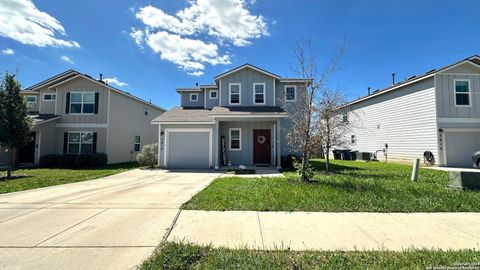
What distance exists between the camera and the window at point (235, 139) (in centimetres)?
1650

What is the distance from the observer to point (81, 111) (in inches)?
725

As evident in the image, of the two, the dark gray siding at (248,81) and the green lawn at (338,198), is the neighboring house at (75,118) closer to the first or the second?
the dark gray siding at (248,81)

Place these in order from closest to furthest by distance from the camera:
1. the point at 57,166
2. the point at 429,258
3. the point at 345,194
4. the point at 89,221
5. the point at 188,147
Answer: the point at 429,258 < the point at 89,221 < the point at 345,194 < the point at 188,147 < the point at 57,166

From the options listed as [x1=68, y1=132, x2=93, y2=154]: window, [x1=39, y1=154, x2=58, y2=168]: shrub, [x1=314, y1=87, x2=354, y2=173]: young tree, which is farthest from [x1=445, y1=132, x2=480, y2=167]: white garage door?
[x1=39, y1=154, x2=58, y2=168]: shrub

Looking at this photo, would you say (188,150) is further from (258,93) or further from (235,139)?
(258,93)

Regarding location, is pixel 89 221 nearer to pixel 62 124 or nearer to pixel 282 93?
pixel 282 93

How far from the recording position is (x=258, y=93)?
17.2 m

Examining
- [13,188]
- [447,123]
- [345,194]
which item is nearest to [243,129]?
[345,194]

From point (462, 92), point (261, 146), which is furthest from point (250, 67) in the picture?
point (462, 92)

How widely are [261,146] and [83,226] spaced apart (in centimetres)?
1252

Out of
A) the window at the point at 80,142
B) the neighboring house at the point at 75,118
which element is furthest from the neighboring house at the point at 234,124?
the window at the point at 80,142

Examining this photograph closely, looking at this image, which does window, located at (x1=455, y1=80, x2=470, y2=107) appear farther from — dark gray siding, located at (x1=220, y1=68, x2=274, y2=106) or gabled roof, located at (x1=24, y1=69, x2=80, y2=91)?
gabled roof, located at (x1=24, y1=69, x2=80, y2=91)

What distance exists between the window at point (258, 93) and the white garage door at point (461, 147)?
11701mm

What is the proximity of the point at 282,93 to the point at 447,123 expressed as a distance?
10312mm
